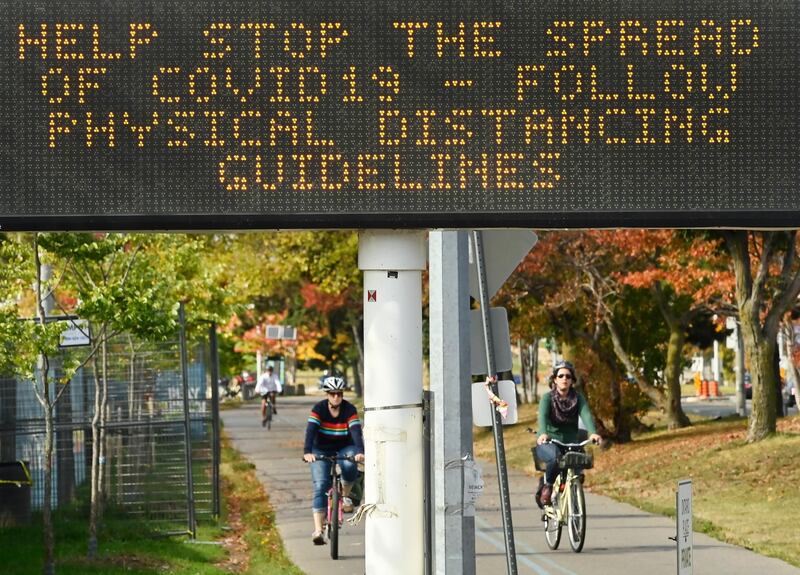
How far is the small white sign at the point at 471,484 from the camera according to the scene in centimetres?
1027

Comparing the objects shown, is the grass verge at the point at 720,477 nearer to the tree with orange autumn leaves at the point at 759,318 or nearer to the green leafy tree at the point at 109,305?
the tree with orange autumn leaves at the point at 759,318

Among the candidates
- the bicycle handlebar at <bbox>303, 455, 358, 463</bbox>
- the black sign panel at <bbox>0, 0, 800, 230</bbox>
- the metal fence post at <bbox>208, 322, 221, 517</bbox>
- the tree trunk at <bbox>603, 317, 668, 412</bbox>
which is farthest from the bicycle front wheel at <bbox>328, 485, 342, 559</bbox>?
the tree trunk at <bbox>603, 317, 668, 412</bbox>

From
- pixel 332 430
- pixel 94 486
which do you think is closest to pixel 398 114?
pixel 332 430

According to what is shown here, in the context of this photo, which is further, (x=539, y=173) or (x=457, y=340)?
(x=457, y=340)

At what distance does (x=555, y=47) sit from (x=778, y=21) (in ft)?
3.99

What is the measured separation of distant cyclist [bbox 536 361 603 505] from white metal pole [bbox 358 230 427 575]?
5.26 metres

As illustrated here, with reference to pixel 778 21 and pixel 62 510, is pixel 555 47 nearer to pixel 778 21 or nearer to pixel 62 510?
pixel 778 21

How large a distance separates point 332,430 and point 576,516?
102 inches

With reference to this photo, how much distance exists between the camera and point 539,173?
7.80m

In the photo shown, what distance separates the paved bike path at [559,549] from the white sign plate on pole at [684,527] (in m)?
3.98

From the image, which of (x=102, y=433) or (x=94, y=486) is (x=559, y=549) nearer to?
(x=94, y=486)

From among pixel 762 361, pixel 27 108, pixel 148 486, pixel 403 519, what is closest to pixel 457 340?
pixel 403 519

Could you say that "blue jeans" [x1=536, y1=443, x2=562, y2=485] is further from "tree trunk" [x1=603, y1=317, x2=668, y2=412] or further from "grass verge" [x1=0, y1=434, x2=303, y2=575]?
"tree trunk" [x1=603, y1=317, x2=668, y2=412]

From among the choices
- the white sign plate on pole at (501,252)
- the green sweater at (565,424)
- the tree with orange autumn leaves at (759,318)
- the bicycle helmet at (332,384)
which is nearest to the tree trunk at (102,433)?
the bicycle helmet at (332,384)
